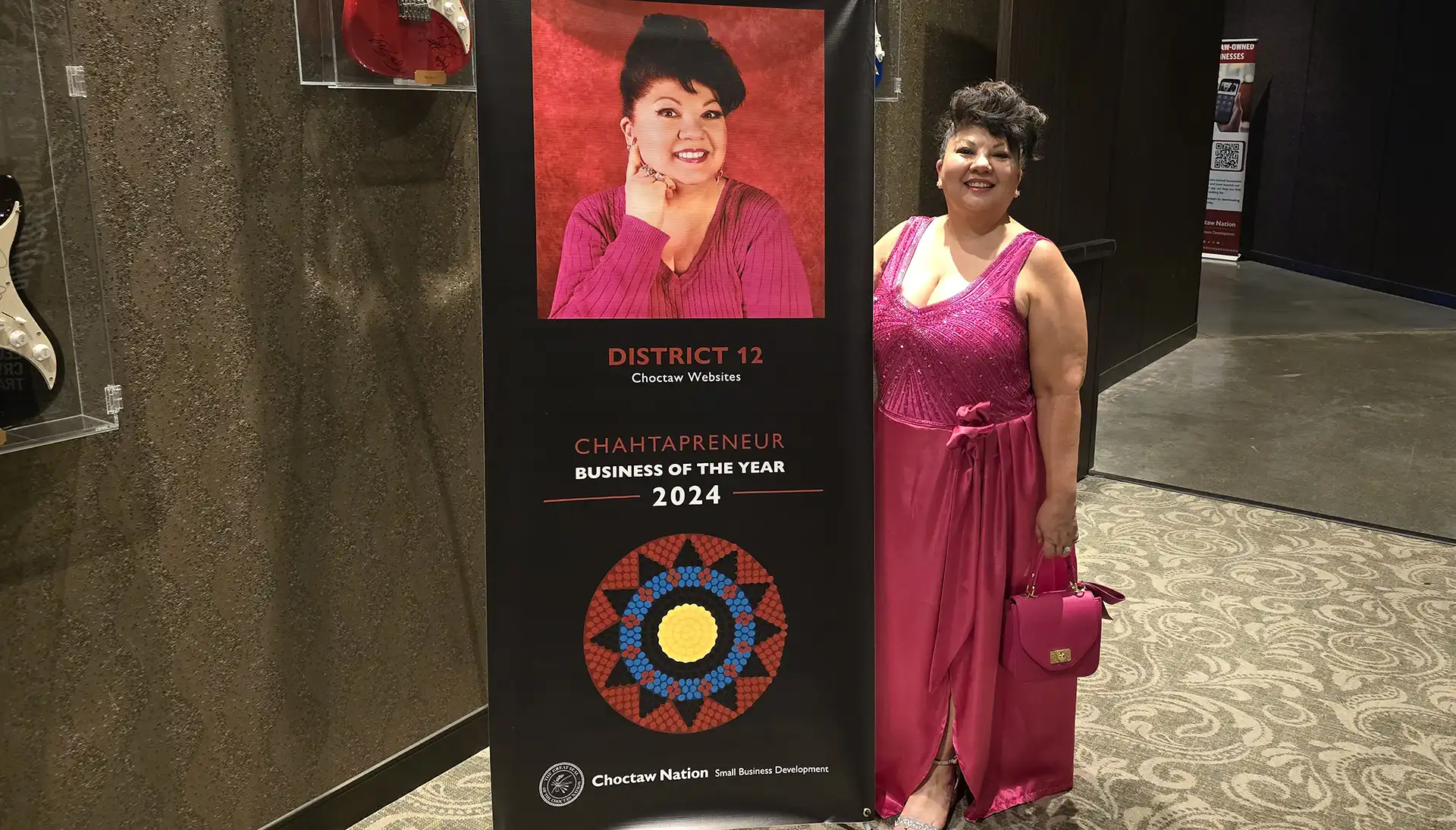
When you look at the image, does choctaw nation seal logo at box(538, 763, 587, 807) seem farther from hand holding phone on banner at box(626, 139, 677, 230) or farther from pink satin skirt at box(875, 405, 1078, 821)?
hand holding phone on banner at box(626, 139, 677, 230)

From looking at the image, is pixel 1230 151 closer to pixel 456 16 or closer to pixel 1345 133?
pixel 1345 133

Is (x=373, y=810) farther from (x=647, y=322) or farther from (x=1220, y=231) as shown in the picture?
(x=1220, y=231)

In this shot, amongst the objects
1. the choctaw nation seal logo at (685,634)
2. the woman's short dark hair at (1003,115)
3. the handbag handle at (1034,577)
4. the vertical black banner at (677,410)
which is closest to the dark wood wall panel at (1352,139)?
Answer: the handbag handle at (1034,577)

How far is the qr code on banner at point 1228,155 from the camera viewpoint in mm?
10711

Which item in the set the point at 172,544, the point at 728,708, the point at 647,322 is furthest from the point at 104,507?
the point at 728,708

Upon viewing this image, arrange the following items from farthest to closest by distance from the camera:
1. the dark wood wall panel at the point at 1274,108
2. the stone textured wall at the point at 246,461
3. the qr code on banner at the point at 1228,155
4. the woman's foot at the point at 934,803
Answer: the qr code on banner at the point at 1228,155, the dark wood wall panel at the point at 1274,108, the woman's foot at the point at 934,803, the stone textured wall at the point at 246,461

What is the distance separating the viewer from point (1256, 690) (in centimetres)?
311

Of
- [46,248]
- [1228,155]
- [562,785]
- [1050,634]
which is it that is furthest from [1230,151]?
[46,248]

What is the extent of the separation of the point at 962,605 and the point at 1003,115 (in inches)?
40.5

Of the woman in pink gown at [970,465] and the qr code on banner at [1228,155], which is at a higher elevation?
the qr code on banner at [1228,155]

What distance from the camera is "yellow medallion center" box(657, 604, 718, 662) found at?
2.16 meters

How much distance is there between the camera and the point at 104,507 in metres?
1.88

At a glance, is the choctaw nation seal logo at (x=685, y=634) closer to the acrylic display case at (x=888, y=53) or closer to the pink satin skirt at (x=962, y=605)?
the pink satin skirt at (x=962, y=605)

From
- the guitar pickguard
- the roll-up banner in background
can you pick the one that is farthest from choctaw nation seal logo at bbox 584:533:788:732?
the roll-up banner in background
